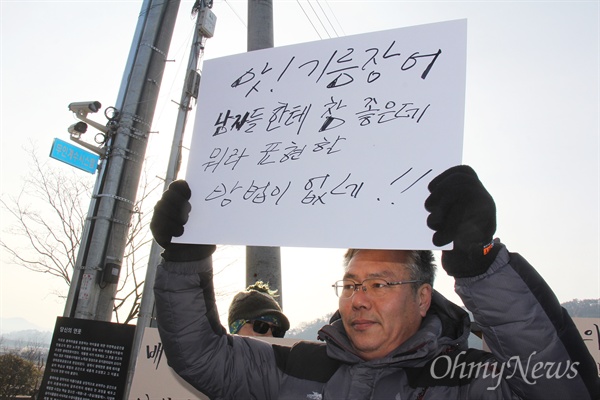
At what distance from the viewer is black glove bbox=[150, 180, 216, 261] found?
1674 mm

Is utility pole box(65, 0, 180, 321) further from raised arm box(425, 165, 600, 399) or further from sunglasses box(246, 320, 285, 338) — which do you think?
raised arm box(425, 165, 600, 399)

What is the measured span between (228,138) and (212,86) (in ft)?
0.96

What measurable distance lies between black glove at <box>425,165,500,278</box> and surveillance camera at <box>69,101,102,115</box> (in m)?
7.39

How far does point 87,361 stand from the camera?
4793 millimetres

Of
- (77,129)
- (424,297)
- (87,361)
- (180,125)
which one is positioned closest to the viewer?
(424,297)

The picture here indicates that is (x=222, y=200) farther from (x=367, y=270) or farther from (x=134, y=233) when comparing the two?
(x=134, y=233)

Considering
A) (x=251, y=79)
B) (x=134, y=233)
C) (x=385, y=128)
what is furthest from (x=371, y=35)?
(x=134, y=233)

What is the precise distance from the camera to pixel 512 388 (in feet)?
4.64

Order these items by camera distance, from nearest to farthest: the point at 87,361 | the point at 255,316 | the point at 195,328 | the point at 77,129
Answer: the point at 195,328, the point at 255,316, the point at 87,361, the point at 77,129

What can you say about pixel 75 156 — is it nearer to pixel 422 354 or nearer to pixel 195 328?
pixel 195 328

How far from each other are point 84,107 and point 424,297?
733cm

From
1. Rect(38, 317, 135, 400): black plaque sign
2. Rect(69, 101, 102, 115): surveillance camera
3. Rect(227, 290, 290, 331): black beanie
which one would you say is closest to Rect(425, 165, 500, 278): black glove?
Rect(227, 290, 290, 331): black beanie

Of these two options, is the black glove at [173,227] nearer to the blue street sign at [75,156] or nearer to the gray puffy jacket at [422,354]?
the gray puffy jacket at [422,354]

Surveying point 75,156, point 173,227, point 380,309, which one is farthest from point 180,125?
point 380,309
